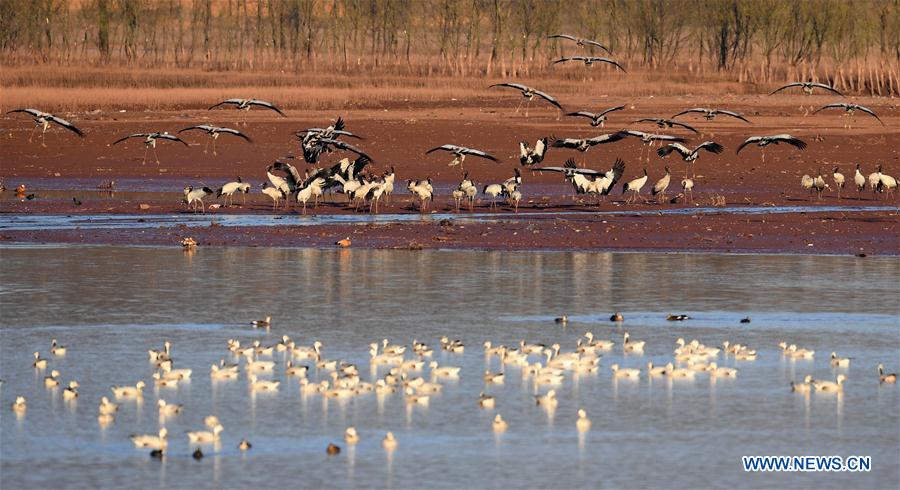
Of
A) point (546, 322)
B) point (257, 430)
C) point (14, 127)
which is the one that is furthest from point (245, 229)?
point (14, 127)

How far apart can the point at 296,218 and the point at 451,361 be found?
13.4 metres

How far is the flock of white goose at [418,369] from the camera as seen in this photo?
13.5 meters

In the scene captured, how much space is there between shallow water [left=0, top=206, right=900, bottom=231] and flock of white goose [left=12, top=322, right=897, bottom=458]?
11.3 metres

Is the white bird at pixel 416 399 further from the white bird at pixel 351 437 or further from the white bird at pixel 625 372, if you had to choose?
the white bird at pixel 625 372

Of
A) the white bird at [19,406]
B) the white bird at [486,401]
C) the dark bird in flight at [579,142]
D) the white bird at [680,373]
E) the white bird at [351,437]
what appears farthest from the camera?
the dark bird in flight at [579,142]

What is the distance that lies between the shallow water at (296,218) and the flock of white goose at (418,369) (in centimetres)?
1128

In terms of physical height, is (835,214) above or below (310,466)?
above

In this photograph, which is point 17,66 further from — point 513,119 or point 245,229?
point 245,229

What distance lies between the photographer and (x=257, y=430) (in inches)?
490

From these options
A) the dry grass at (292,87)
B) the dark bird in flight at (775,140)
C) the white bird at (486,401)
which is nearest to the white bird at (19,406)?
the white bird at (486,401)

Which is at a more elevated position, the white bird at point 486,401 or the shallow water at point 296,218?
the shallow water at point 296,218

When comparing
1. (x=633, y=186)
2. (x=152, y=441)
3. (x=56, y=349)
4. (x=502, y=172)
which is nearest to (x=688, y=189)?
(x=633, y=186)

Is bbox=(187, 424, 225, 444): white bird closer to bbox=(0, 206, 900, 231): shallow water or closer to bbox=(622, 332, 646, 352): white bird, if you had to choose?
bbox=(622, 332, 646, 352): white bird

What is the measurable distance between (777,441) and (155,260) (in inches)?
504
